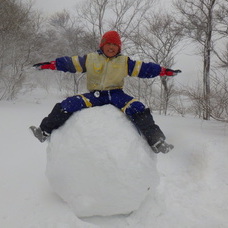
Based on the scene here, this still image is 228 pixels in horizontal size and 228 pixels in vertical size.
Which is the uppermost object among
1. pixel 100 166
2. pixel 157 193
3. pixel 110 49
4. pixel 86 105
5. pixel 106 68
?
pixel 110 49

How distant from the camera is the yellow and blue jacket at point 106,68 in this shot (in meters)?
2.06

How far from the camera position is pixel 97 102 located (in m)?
2.05

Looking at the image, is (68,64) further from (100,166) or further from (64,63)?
(100,166)

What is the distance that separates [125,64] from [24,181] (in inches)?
67.5

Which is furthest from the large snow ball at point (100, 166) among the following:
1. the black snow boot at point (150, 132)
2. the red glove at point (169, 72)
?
the red glove at point (169, 72)

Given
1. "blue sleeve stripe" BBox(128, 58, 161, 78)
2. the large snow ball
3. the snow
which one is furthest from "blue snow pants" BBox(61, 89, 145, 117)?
the snow

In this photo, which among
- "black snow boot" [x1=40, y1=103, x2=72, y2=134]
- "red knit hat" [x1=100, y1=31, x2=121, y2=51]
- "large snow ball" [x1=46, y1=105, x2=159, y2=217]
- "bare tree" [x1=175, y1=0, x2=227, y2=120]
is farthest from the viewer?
"bare tree" [x1=175, y1=0, x2=227, y2=120]

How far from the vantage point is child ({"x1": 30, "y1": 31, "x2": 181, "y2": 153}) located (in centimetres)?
192

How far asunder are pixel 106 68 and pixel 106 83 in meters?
0.15

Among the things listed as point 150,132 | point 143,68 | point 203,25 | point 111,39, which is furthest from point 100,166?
point 203,25

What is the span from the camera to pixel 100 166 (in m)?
1.68

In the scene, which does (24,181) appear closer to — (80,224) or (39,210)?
(39,210)

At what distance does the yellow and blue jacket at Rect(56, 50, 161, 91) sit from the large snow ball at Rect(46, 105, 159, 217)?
39cm

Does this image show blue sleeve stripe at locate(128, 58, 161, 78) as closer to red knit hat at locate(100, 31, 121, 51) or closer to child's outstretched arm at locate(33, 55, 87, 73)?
red knit hat at locate(100, 31, 121, 51)
